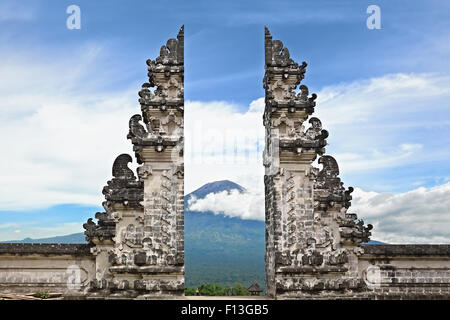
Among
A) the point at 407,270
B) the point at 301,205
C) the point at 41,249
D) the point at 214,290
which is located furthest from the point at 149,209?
the point at 214,290

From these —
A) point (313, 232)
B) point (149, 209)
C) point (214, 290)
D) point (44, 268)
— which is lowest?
point (214, 290)

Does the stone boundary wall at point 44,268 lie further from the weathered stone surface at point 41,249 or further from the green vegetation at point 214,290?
the green vegetation at point 214,290

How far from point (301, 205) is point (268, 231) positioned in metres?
1.27

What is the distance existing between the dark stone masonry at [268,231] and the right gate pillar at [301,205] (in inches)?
1.2

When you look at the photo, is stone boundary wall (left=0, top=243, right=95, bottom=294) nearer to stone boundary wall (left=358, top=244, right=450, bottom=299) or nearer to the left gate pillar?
the left gate pillar

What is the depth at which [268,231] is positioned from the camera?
51.4 feet

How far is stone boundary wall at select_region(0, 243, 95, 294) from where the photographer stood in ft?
49.0

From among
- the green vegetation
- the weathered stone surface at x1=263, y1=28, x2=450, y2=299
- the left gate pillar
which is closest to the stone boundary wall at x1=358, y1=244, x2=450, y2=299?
the weathered stone surface at x1=263, y1=28, x2=450, y2=299

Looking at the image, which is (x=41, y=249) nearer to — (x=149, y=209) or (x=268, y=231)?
(x=149, y=209)

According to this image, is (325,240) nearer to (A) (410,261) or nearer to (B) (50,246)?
(A) (410,261)

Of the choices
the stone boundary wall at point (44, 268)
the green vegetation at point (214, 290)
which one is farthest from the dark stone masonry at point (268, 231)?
the green vegetation at point (214, 290)

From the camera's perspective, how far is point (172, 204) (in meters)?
15.1

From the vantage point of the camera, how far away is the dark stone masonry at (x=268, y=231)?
14875 mm
